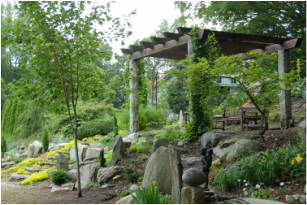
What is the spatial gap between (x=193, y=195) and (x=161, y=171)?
1.44 meters

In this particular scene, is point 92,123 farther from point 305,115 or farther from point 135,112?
point 305,115

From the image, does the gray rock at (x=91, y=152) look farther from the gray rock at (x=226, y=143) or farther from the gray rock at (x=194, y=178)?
the gray rock at (x=194, y=178)

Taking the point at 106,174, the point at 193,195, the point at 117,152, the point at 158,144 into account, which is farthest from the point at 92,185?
the point at 193,195

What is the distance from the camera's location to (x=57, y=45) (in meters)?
4.39

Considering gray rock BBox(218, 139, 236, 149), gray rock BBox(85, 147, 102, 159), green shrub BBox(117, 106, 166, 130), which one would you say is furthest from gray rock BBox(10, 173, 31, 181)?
gray rock BBox(218, 139, 236, 149)

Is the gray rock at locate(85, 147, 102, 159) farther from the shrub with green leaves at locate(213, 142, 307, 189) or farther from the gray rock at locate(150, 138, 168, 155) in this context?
the shrub with green leaves at locate(213, 142, 307, 189)

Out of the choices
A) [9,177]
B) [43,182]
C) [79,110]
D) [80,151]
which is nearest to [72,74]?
[43,182]

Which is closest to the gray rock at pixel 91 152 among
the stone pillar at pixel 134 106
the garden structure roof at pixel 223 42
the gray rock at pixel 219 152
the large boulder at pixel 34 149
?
the stone pillar at pixel 134 106

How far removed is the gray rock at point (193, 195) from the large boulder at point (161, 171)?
3.90 feet

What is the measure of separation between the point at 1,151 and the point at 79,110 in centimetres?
455

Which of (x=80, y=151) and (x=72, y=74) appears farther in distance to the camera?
(x=80, y=151)

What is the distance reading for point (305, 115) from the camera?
8836 mm

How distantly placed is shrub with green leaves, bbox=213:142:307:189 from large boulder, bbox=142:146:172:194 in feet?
2.70

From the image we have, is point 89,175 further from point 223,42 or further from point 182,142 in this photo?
point 223,42
